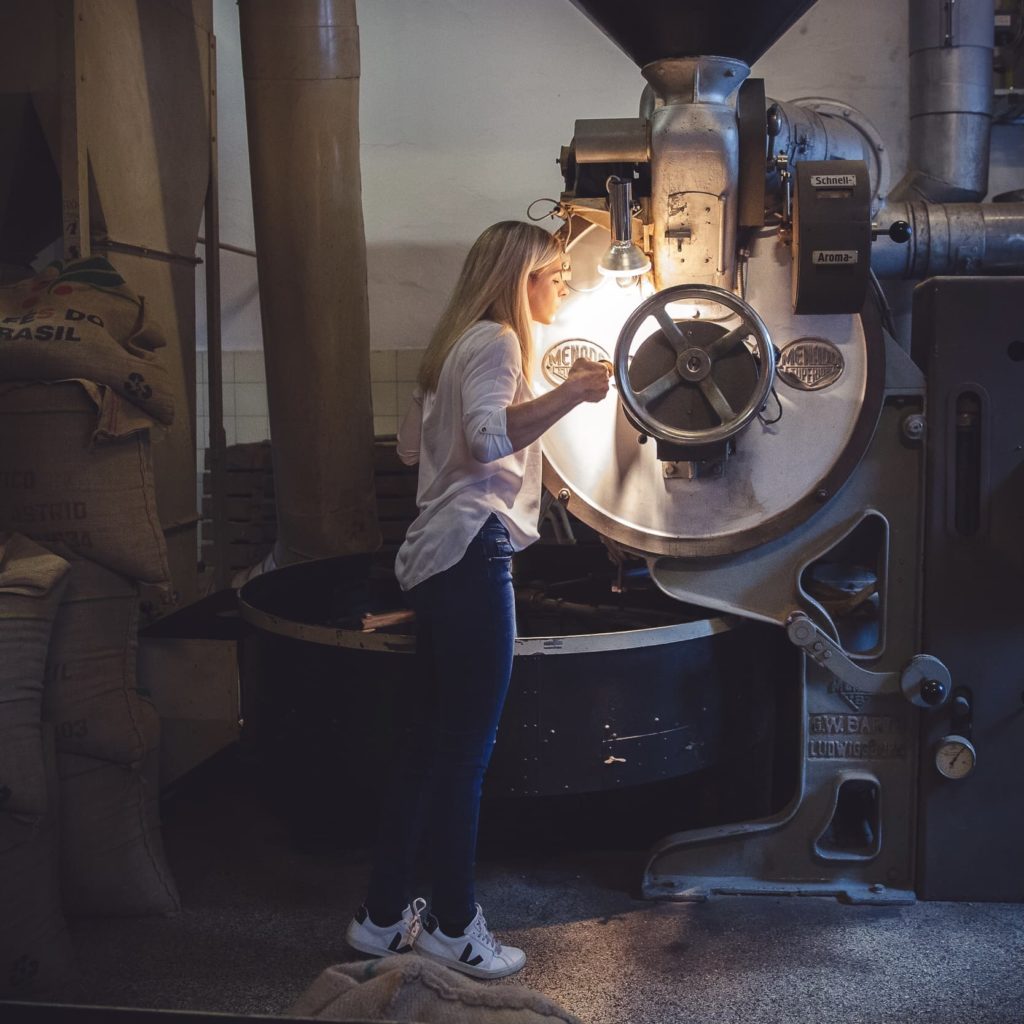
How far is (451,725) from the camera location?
2.12 metres

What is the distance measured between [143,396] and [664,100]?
129 cm

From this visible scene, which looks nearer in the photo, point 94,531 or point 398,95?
point 94,531

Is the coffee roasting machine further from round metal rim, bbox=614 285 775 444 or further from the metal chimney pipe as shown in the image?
the metal chimney pipe

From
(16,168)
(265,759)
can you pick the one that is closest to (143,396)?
(265,759)

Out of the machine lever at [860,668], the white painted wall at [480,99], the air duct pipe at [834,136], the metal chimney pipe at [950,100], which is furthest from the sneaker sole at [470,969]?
the metal chimney pipe at [950,100]

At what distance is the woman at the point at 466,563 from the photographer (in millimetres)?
2066

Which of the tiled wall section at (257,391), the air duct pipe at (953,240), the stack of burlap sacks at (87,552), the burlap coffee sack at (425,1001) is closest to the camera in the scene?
the burlap coffee sack at (425,1001)

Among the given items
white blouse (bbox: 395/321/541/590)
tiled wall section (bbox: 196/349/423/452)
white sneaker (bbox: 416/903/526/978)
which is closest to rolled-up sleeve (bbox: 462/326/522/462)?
white blouse (bbox: 395/321/541/590)

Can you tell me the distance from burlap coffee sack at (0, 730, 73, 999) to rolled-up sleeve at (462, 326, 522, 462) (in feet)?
3.69

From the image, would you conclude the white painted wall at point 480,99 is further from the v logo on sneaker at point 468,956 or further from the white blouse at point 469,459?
the v logo on sneaker at point 468,956

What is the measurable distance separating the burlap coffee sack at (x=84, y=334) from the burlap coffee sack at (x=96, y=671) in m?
0.40

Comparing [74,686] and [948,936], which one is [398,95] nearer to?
[74,686]

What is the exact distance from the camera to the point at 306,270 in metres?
3.27

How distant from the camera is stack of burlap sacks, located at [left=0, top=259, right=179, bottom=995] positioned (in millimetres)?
2359
